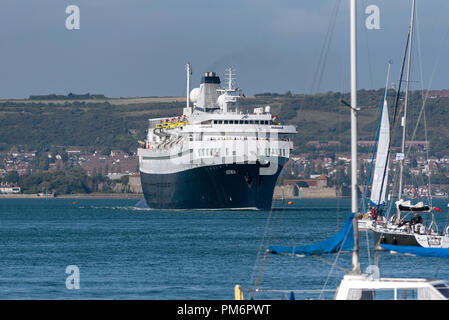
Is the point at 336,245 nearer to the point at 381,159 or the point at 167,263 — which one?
the point at 167,263

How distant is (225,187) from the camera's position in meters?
90.8

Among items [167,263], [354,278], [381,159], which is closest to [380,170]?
[381,159]

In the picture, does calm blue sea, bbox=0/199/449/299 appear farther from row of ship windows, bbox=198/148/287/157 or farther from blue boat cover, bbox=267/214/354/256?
row of ship windows, bbox=198/148/287/157

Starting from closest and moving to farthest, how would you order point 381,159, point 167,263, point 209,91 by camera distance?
point 167,263 < point 381,159 < point 209,91

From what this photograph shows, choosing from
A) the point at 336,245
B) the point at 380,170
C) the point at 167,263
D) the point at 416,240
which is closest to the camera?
the point at 336,245

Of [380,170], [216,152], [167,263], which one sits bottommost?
[167,263]

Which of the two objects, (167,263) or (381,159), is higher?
(381,159)

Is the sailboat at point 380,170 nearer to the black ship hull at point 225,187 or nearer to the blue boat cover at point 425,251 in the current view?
the black ship hull at point 225,187

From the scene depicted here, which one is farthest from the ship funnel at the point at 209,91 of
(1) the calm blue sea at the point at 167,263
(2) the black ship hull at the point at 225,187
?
(1) the calm blue sea at the point at 167,263

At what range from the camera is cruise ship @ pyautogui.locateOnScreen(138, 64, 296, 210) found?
3546 inches

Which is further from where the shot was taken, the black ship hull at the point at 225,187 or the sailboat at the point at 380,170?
the black ship hull at the point at 225,187

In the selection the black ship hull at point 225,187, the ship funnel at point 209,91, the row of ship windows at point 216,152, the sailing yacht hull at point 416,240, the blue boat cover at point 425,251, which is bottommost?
the black ship hull at point 225,187

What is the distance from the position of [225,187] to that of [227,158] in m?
2.83

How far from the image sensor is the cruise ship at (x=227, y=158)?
295 feet
